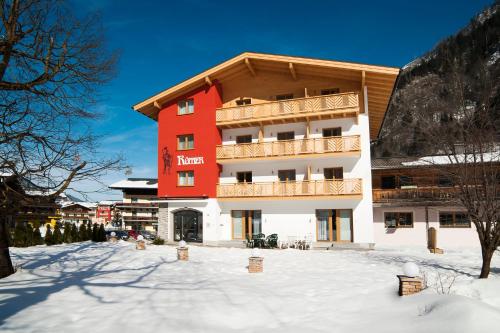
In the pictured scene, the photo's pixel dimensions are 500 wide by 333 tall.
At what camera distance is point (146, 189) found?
61344 mm

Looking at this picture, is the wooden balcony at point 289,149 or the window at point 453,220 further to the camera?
the window at point 453,220

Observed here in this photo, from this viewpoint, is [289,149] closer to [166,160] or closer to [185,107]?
[185,107]

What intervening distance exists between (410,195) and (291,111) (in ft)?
39.0

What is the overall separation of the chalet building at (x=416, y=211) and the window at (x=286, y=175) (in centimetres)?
788

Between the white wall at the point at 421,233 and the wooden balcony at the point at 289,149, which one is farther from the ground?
the wooden balcony at the point at 289,149

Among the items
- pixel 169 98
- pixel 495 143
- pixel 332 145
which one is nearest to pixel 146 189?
pixel 169 98

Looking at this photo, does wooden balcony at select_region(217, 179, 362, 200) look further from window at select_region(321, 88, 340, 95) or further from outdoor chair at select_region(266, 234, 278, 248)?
window at select_region(321, 88, 340, 95)

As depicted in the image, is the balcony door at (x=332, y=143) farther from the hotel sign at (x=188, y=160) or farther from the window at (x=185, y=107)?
the window at (x=185, y=107)

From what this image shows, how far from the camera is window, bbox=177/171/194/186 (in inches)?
1106

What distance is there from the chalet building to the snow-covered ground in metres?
11.9

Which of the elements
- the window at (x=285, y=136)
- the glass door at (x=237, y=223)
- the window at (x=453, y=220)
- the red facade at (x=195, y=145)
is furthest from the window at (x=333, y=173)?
the window at (x=453, y=220)

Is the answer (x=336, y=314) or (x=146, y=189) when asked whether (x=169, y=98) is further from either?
(x=146, y=189)

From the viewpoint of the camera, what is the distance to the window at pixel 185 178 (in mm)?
28094

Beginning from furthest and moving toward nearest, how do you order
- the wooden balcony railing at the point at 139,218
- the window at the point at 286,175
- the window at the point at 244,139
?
the wooden balcony railing at the point at 139,218
the window at the point at 244,139
the window at the point at 286,175
